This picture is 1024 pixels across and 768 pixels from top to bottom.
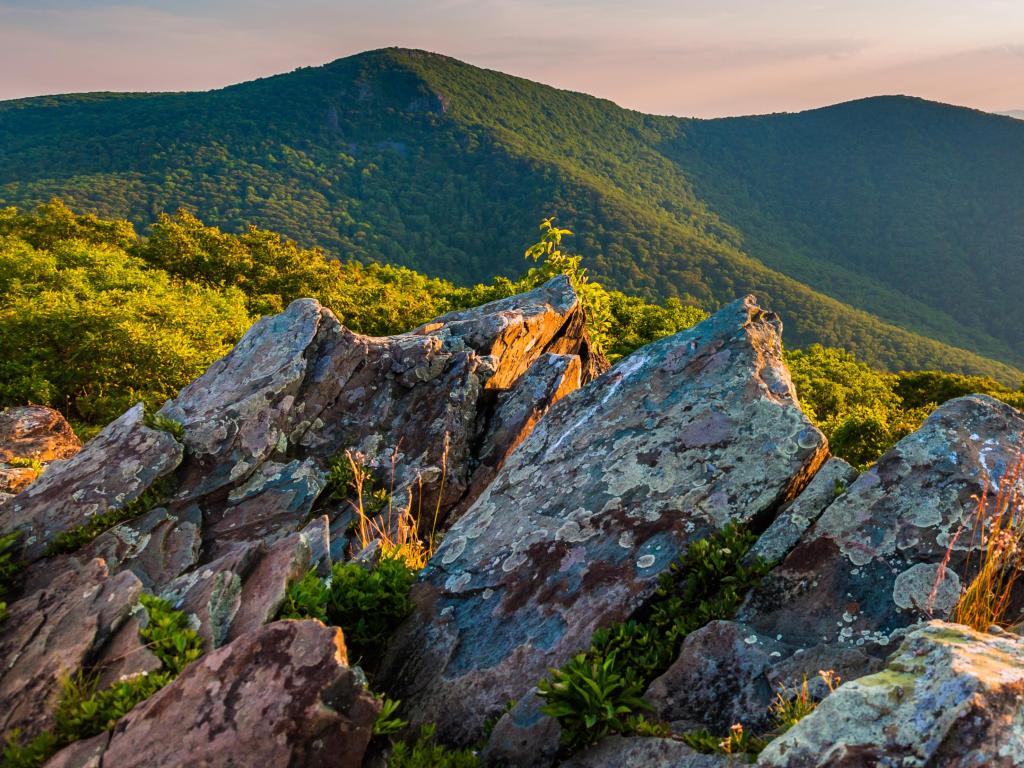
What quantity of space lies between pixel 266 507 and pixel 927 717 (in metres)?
8.77

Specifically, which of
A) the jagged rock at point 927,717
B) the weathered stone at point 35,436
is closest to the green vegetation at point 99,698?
the jagged rock at point 927,717

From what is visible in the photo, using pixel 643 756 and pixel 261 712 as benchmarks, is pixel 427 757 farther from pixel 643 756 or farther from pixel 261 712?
pixel 643 756

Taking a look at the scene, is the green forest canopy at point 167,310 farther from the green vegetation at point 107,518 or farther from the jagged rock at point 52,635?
the jagged rock at point 52,635

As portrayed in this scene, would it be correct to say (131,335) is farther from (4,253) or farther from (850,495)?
(850,495)

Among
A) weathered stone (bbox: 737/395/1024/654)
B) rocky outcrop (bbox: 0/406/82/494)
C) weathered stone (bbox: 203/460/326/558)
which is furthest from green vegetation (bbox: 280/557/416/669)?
rocky outcrop (bbox: 0/406/82/494)

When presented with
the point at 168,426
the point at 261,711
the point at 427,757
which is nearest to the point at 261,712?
the point at 261,711

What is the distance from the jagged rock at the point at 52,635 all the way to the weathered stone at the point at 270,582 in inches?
39.6

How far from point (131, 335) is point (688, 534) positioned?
1814 cm

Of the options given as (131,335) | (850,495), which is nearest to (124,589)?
(850,495)

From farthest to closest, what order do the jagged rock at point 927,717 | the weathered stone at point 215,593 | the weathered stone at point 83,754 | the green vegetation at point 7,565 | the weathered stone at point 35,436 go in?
the weathered stone at point 35,436 < the green vegetation at point 7,565 < the weathered stone at point 215,593 < the weathered stone at point 83,754 < the jagged rock at point 927,717

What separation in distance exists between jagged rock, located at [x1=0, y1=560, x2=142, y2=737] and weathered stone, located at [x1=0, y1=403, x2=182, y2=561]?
8.60 feet

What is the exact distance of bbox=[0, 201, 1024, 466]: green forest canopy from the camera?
62.9 feet

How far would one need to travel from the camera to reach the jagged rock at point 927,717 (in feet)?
9.81

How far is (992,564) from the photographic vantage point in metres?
4.66
